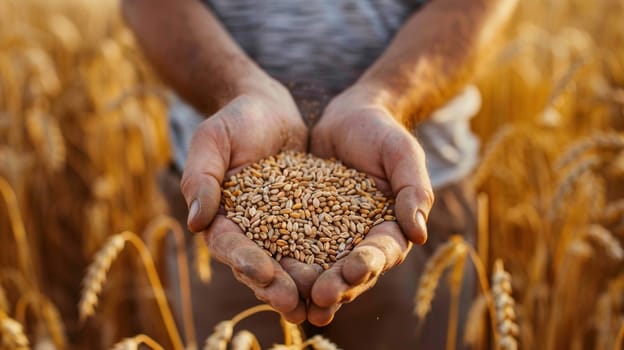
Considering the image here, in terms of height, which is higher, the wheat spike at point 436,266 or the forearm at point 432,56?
the forearm at point 432,56

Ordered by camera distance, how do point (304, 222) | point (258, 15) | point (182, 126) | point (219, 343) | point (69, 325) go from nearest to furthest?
point (219, 343) < point (304, 222) < point (258, 15) < point (182, 126) < point (69, 325)

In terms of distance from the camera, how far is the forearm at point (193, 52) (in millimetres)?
1369

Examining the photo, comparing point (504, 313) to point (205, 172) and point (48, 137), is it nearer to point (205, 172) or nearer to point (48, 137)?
point (205, 172)

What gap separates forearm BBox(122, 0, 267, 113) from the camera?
137cm

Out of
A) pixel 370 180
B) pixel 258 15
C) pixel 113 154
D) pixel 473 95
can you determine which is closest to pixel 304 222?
pixel 370 180

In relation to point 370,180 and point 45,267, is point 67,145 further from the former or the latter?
point 370,180

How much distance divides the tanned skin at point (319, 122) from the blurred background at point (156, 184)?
0.27 metres

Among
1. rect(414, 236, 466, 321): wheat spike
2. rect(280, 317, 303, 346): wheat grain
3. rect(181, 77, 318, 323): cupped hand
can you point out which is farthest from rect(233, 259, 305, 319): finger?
rect(414, 236, 466, 321): wheat spike

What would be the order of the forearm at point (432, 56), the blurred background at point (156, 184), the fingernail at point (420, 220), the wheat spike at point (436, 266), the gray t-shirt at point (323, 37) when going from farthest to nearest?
the blurred background at point (156, 184)
the gray t-shirt at point (323, 37)
the forearm at point (432, 56)
the wheat spike at point (436, 266)
the fingernail at point (420, 220)

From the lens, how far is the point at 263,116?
3.92 ft

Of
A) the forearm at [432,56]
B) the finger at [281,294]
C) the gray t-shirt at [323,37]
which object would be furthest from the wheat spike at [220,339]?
the gray t-shirt at [323,37]

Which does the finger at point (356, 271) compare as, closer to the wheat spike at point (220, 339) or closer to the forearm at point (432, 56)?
the wheat spike at point (220, 339)

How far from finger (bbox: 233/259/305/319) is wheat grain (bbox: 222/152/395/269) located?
0.38ft

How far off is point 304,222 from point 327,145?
0.62 ft
